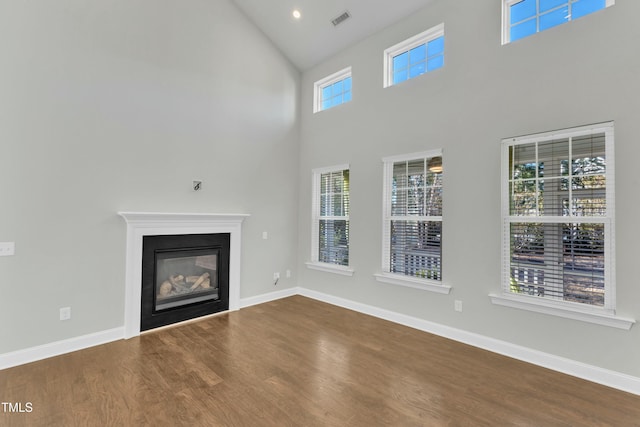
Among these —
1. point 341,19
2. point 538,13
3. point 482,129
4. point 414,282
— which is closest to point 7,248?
point 414,282

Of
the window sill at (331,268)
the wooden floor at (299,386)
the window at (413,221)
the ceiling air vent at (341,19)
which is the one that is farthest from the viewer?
the window sill at (331,268)

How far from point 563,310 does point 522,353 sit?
0.59m

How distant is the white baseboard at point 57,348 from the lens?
2.79m

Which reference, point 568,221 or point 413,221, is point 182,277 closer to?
point 413,221

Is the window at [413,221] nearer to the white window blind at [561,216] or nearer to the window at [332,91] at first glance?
the white window blind at [561,216]

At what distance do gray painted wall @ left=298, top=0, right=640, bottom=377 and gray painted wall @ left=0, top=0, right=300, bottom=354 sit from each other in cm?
163

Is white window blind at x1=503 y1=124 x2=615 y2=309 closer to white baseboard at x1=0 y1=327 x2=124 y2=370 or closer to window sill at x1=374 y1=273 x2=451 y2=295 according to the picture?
window sill at x1=374 y1=273 x2=451 y2=295

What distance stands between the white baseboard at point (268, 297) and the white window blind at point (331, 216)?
71 cm

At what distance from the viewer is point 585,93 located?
272 centimetres

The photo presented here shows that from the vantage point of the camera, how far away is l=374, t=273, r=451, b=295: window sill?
3.57 metres

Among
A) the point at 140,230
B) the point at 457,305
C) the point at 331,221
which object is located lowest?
the point at 457,305

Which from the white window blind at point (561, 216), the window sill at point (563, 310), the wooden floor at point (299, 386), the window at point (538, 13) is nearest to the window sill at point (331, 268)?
the wooden floor at point (299, 386)

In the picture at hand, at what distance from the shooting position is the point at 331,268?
485 cm

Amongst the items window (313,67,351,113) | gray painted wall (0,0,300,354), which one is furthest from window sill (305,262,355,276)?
window (313,67,351,113)
